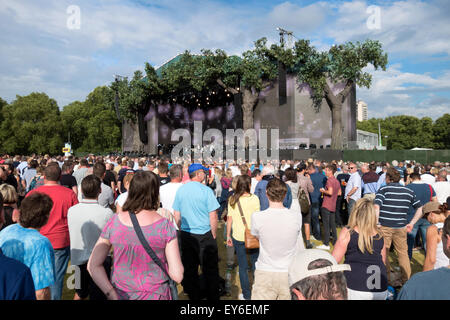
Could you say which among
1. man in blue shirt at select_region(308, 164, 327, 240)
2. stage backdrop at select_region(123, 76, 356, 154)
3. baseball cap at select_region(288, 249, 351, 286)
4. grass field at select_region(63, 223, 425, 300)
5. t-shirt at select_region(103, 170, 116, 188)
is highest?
stage backdrop at select_region(123, 76, 356, 154)

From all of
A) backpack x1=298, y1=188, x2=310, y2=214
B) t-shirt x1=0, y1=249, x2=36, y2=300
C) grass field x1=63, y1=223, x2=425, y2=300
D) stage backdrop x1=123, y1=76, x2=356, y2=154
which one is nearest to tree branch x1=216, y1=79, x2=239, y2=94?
stage backdrop x1=123, y1=76, x2=356, y2=154

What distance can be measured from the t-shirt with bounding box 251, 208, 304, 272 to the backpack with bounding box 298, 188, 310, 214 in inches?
125

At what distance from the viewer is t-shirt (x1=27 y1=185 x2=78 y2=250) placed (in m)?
3.31

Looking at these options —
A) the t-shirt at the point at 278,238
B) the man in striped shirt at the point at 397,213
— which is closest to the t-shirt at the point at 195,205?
the t-shirt at the point at 278,238

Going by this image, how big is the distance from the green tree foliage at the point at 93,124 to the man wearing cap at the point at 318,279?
4603cm

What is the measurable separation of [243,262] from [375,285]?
1.68 meters

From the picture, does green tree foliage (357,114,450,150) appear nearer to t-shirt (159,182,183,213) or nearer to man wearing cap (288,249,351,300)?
t-shirt (159,182,183,213)

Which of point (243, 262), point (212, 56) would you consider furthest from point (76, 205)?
point (212, 56)

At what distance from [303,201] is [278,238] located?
3.39m

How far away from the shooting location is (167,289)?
6.87 feet

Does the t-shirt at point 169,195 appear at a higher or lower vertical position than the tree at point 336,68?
lower

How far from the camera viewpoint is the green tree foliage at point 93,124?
4741 centimetres

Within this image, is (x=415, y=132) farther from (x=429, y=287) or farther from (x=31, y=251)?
(x=31, y=251)

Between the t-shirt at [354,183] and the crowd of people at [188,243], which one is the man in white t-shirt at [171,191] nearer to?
the crowd of people at [188,243]
